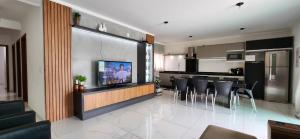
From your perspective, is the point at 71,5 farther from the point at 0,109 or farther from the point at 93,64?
the point at 0,109

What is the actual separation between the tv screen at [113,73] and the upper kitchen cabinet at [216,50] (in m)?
4.03

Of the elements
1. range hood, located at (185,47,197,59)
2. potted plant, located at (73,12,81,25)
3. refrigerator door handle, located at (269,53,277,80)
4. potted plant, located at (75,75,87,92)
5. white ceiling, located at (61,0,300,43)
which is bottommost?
potted plant, located at (75,75,87,92)

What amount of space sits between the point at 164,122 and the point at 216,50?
4.80m

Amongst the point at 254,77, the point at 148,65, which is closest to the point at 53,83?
the point at 148,65

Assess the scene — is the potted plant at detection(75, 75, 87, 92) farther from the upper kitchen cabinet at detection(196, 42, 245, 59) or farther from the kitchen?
the upper kitchen cabinet at detection(196, 42, 245, 59)

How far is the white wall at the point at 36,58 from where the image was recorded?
9.62 feet

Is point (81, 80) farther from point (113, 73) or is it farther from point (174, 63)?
point (174, 63)

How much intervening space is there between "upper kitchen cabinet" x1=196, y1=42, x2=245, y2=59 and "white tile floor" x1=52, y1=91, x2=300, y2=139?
2.79 meters

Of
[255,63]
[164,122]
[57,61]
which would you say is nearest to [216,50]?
[255,63]

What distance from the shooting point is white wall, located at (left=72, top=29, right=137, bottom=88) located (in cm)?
341

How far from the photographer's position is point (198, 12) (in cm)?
351

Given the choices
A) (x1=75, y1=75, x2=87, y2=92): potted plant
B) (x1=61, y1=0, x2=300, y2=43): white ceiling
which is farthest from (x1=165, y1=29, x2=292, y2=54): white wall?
(x1=75, y1=75, x2=87, y2=92): potted plant

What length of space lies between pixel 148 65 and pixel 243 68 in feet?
12.8

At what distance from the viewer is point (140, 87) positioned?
466cm
